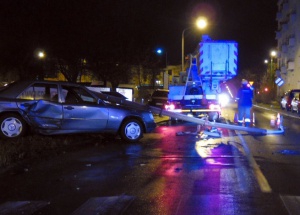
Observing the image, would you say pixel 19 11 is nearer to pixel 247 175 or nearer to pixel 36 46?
pixel 36 46

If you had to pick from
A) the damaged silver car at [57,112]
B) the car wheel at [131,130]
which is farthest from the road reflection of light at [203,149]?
the damaged silver car at [57,112]

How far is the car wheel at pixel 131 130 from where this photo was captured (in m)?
12.7

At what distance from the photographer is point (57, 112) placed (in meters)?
11.8

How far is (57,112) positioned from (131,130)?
89.4 inches

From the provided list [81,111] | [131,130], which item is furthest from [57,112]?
[131,130]

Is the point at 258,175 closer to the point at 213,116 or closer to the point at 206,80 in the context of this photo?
the point at 213,116

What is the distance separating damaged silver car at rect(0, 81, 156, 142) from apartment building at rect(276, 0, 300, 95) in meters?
52.8

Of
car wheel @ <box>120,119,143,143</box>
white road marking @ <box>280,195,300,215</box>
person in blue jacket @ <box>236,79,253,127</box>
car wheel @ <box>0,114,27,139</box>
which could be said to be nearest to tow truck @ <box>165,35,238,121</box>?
person in blue jacket @ <box>236,79,253,127</box>

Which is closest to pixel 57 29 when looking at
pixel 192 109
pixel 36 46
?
pixel 36 46

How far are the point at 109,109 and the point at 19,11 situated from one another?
10.6 metres

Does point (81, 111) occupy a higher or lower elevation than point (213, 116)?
higher

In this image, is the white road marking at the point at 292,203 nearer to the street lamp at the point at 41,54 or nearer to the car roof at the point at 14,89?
the car roof at the point at 14,89

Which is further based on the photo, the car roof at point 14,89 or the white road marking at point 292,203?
the car roof at point 14,89

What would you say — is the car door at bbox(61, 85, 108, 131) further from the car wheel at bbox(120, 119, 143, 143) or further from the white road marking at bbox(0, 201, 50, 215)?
the white road marking at bbox(0, 201, 50, 215)
